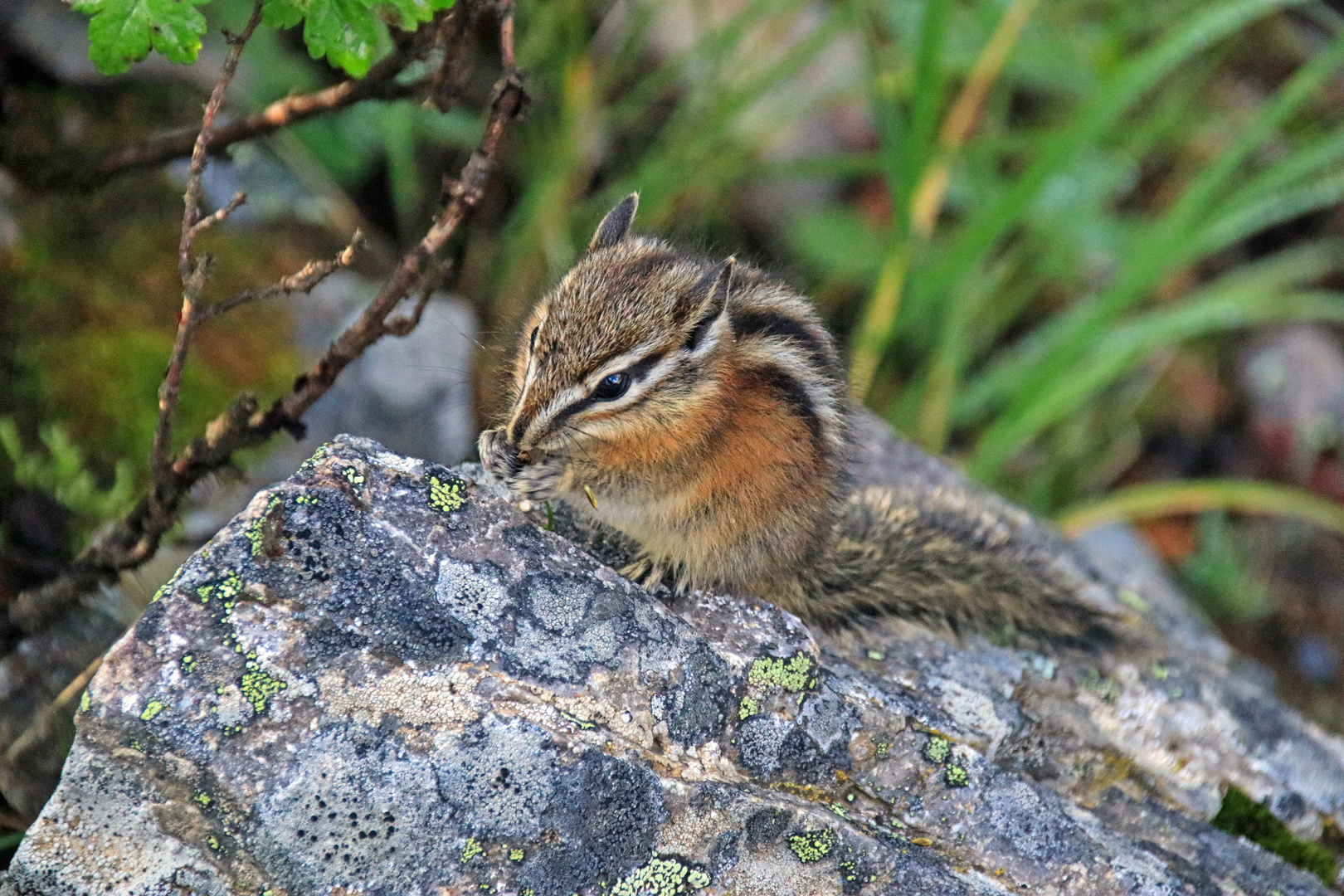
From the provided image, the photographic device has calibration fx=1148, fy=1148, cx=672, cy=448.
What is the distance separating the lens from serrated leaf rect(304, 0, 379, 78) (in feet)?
9.32

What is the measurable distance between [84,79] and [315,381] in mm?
2669

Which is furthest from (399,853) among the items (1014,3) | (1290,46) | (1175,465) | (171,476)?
(1290,46)

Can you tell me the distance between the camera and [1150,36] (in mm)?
6945

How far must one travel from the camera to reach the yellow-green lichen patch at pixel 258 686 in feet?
8.20

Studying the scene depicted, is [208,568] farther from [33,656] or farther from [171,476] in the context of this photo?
[33,656]

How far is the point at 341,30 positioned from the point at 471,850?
199 cm

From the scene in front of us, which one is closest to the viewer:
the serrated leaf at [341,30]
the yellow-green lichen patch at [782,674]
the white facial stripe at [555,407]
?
the serrated leaf at [341,30]

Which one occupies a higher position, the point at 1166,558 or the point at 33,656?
the point at 33,656

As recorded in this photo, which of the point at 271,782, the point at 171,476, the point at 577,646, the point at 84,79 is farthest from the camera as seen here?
the point at 84,79

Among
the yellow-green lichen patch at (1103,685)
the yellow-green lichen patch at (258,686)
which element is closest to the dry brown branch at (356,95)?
the yellow-green lichen patch at (258,686)

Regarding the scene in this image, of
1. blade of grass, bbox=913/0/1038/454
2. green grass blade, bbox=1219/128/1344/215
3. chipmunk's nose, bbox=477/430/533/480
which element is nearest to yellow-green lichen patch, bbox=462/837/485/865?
chipmunk's nose, bbox=477/430/533/480

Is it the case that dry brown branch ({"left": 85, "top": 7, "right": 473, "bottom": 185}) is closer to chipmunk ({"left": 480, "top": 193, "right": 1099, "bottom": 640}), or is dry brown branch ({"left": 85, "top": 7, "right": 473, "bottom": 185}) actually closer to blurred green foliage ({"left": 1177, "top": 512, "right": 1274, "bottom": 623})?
chipmunk ({"left": 480, "top": 193, "right": 1099, "bottom": 640})

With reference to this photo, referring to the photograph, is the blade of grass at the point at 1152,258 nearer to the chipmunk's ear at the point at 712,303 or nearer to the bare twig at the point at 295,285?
the chipmunk's ear at the point at 712,303

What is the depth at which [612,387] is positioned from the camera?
323 cm
